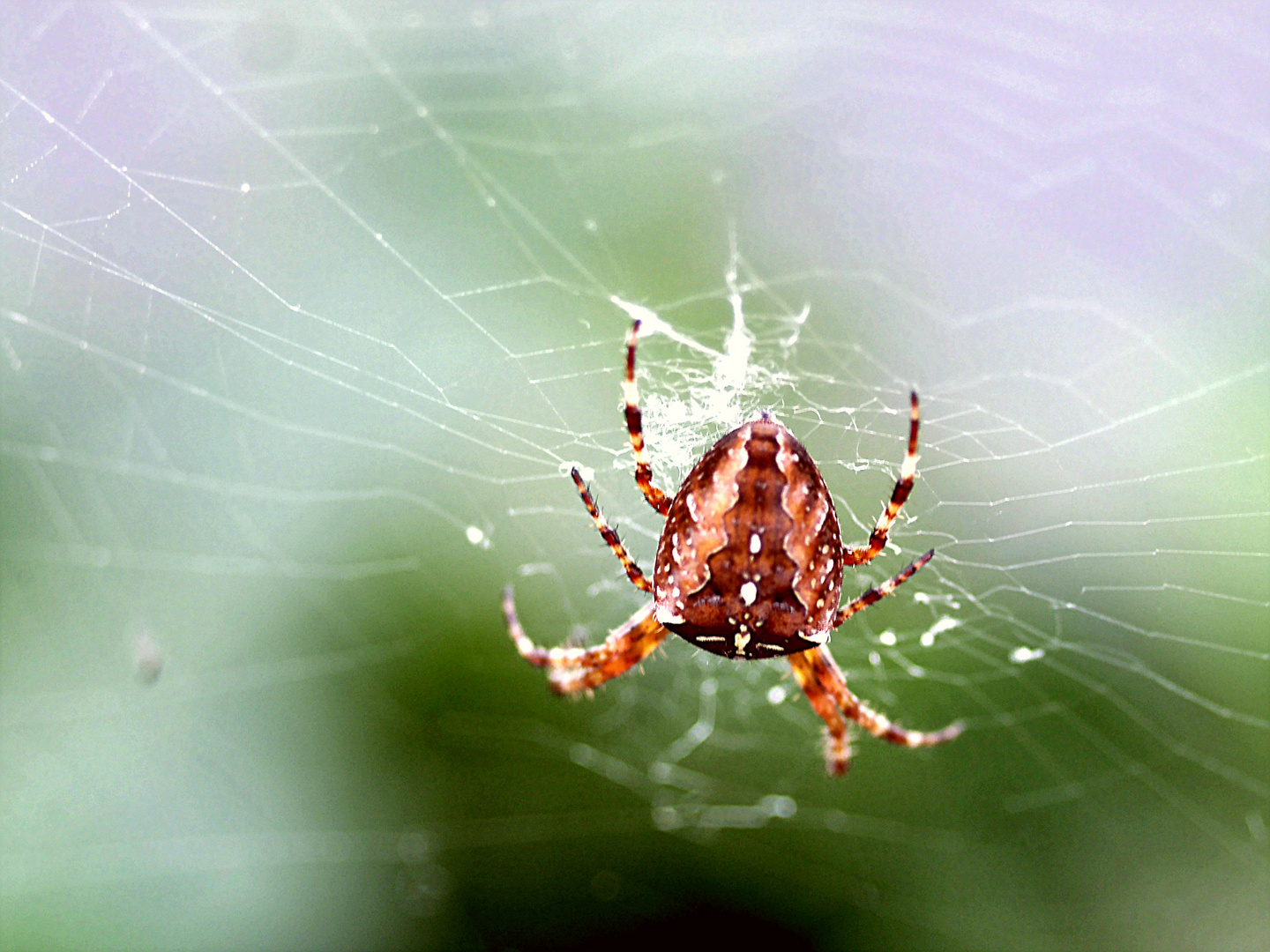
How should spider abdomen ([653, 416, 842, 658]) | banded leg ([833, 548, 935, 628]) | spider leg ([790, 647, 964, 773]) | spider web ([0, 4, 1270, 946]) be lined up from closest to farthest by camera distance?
spider abdomen ([653, 416, 842, 658]) < banded leg ([833, 548, 935, 628]) < spider leg ([790, 647, 964, 773]) < spider web ([0, 4, 1270, 946])

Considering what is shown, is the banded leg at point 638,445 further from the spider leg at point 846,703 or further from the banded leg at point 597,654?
the spider leg at point 846,703

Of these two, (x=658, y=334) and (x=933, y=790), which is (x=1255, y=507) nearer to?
(x=933, y=790)

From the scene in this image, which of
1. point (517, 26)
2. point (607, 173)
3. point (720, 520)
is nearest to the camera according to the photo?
point (720, 520)

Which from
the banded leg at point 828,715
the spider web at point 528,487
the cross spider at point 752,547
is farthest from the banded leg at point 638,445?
the banded leg at point 828,715

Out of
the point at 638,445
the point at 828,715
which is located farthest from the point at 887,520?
the point at 828,715

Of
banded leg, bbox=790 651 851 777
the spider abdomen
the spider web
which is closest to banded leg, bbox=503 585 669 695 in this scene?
the spider web

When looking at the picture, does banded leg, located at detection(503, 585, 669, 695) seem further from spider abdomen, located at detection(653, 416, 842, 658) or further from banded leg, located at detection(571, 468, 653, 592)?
spider abdomen, located at detection(653, 416, 842, 658)

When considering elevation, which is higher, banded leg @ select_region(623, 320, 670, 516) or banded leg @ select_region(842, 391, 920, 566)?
banded leg @ select_region(623, 320, 670, 516)

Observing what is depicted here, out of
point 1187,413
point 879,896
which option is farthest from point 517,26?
point 879,896
